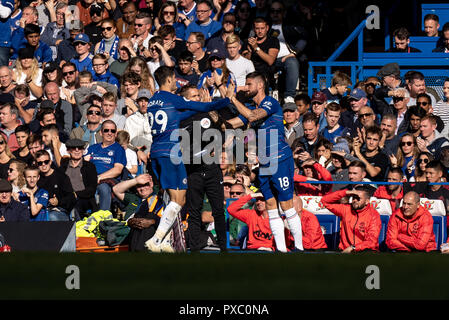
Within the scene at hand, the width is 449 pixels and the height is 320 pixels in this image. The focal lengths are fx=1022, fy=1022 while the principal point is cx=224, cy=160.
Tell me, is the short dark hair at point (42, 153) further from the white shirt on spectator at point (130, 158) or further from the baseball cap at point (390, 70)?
the baseball cap at point (390, 70)

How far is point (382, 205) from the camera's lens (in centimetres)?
1221

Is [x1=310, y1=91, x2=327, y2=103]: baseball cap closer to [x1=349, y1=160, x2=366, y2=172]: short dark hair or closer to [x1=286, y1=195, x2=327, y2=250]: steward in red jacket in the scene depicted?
[x1=349, y1=160, x2=366, y2=172]: short dark hair

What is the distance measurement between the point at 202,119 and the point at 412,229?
9.37ft

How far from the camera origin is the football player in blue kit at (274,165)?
11.5 metres

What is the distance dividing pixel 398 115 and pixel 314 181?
113 inches

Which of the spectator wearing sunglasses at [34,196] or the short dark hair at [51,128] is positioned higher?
the short dark hair at [51,128]

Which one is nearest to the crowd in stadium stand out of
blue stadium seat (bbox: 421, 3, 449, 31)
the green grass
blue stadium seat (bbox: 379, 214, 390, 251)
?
blue stadium seat (bbox: 379, 214, 390, 251)

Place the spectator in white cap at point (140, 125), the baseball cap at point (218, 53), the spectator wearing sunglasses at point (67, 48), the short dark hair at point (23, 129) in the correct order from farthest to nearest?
the spectator wearing sunglasses at point (67, 48) < the baseball cap at point (218, 53) < the short dark hair at point (23, 129) < the spectator in white cap at point (140, 125)

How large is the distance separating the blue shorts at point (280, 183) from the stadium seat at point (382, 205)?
1202 millimetres

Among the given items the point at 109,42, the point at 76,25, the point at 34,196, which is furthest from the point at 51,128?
the point at 76,25

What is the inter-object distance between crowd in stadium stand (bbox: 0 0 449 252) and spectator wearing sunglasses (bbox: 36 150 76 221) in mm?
19

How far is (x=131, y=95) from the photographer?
49.5 ft

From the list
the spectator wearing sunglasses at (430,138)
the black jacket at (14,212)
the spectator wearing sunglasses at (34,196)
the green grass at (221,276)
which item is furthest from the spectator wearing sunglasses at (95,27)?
the green grass at (221,276)

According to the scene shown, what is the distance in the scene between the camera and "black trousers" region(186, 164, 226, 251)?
38.1 feet
